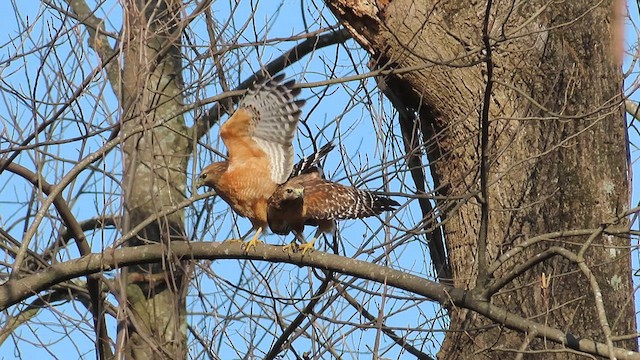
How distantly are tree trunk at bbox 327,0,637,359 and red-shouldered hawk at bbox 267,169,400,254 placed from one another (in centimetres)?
50

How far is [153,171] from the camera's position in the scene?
3775 mm

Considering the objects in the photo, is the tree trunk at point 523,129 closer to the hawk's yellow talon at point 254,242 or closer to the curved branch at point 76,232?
the hawk's yellow talon at point 254,242

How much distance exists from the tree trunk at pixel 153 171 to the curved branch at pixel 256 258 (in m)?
0.12

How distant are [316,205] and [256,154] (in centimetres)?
53

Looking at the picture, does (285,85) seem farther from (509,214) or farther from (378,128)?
(509,214)

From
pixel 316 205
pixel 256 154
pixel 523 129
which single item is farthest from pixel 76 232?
pixel 523 129

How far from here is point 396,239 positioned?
4.32 meters

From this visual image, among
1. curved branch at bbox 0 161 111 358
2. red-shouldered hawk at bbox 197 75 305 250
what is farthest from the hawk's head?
curved branch at bbox 0 161 111 358

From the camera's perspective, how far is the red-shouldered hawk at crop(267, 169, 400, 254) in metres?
4.73

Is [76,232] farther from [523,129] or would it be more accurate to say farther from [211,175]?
[523,129]

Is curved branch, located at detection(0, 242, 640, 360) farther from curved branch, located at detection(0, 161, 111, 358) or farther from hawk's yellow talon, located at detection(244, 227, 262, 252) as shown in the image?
curved branch, located at detection(0, 161, 111, 358)

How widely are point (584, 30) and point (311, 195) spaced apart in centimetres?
172

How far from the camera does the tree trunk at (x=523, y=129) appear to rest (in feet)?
16.5

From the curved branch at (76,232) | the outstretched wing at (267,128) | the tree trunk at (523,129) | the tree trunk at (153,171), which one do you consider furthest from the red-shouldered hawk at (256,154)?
the curved branch at (76,232)
